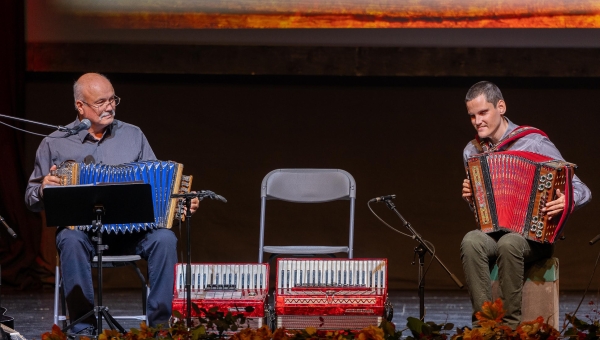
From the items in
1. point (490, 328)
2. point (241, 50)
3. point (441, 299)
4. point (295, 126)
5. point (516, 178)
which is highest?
point (241, 50)

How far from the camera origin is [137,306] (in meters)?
5.70

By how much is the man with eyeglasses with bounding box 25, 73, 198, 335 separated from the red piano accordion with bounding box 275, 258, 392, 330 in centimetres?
67

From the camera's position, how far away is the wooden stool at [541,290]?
4.09 meters

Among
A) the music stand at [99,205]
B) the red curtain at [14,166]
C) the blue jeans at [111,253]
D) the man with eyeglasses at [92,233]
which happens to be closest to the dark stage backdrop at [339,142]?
the red curtain at [14,166]

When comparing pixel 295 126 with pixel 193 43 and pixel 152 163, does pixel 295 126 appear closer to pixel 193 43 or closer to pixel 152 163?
pixel 193 43

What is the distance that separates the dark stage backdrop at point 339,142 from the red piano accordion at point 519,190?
2502mm

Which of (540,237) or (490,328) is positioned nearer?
(490,328)

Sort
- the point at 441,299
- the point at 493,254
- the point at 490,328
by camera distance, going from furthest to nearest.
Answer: the point at 441,299 → the point at 493,254 → the point at 490,328

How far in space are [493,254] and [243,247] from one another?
292cm

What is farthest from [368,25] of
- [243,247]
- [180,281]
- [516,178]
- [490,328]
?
[490,328]

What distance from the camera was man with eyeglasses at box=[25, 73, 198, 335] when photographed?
4.11 metres

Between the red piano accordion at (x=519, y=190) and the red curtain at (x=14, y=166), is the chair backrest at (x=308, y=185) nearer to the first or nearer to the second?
the red piano accordion at (x=519, y=190)

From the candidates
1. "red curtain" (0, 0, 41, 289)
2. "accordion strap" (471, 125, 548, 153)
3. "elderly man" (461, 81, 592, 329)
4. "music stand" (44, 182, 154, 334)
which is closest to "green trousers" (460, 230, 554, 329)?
"elderly man" (461, 81, 592, 329)

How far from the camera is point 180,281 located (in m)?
3.86
